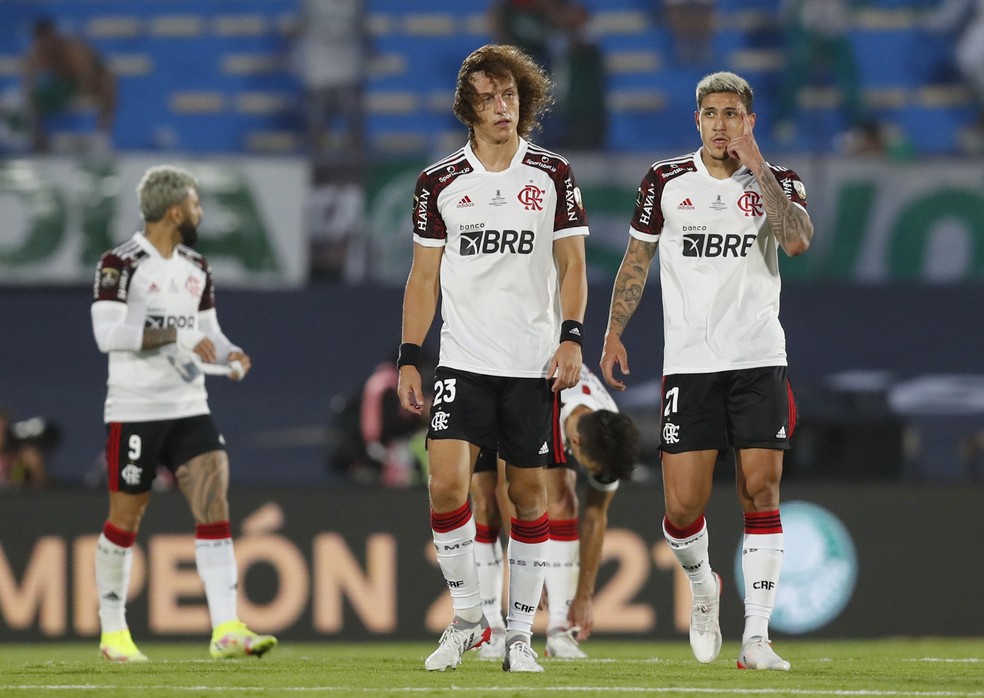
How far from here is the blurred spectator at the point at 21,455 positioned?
12.9m

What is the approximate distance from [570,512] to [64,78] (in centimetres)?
947

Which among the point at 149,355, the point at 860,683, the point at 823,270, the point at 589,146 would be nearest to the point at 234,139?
the point at 589,146

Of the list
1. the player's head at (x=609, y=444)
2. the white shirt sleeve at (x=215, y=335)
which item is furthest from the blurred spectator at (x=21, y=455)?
the player's head at (x=609, y=444)

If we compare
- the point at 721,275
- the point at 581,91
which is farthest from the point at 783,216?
the point at 581,91

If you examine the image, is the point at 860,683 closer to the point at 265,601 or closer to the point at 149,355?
the point at 149,355

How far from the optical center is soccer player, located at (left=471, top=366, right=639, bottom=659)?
303 inches

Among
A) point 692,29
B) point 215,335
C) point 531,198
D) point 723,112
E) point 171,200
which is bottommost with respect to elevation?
point 215,335

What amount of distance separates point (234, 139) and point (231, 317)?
125 inches

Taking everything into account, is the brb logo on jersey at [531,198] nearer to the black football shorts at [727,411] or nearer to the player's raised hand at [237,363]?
the black football shorts at [727,411]

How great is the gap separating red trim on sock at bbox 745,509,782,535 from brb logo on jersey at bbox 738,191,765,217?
47.0 inches

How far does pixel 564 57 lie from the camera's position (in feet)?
49.4

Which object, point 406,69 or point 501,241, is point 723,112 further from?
point 406,69

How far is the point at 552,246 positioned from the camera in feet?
22.0

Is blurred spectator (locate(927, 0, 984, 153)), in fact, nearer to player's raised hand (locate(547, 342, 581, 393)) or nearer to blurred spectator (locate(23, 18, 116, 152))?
blurred spectator (locate(23, 18, 116, 152))
